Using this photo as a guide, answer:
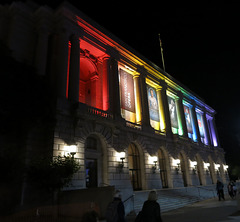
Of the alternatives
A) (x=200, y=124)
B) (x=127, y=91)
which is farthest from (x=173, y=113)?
(x=200, y=124)

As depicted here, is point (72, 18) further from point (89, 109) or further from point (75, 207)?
point (75, 207)

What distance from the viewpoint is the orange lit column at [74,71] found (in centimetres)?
1834

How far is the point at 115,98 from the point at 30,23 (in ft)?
34.0

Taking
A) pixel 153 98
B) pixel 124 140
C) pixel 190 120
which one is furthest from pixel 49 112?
pixel 190 120

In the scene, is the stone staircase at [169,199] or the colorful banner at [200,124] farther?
the colorful banner at [200,124]

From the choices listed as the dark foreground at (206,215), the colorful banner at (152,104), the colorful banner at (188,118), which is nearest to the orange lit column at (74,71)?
the dark foreground at (206,215)

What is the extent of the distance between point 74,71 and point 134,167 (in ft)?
36.8

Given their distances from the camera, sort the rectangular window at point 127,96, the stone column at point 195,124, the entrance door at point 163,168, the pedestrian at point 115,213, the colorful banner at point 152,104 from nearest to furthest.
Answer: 1. the pedestrian at point 115,213
2. the rectangular window at point 127,96
3. the entrance door at point 163,168
4. the colorful banner at point 152,104
5. the stone column at point 195,124

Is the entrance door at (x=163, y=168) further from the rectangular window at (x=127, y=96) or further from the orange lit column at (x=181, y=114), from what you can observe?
the orange lit column at (x=181, y=114)

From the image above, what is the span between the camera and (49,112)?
15008mm

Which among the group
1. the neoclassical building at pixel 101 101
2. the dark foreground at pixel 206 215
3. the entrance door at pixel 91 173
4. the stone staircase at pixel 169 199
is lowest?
the dark foreground at pixel 206 215

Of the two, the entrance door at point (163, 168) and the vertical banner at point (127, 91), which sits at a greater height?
the vertical banner at point (127, 91)

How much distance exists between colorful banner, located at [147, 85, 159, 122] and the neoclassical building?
134mm

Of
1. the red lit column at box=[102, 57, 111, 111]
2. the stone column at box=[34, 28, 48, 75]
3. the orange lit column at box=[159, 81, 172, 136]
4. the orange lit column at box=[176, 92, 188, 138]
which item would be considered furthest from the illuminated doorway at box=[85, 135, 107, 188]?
the orange lit column at box=[176, 92, 188, 138]
